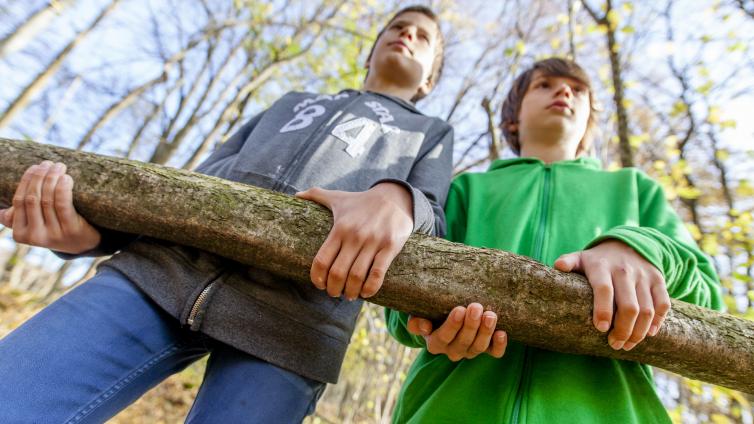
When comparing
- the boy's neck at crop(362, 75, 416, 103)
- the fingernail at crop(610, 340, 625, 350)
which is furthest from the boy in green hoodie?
the boy's neck at crop(362, 75, 416, 103)

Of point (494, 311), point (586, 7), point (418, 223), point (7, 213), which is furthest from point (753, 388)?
point (586, 7)

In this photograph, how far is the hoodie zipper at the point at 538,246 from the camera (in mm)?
1291

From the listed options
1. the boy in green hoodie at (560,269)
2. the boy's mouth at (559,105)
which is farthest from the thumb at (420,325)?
the boy's mouth at (559,105)

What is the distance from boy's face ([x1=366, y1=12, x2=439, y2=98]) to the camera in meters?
2.30

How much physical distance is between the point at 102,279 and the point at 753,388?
1.92 meters

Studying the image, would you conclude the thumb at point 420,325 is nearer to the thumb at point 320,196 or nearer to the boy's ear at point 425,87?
the thumb at point 320,196

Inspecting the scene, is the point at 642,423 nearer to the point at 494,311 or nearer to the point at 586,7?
the point at 494,311

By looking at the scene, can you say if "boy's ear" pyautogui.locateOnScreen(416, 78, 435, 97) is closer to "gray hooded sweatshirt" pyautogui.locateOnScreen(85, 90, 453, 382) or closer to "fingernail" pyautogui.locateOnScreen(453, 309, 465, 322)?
"gray hooded sweatshirt" pyautogui.locateOnScreen(85, 90, 453, 382)

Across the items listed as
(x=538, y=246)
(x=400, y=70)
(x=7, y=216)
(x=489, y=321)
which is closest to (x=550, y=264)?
(x=538, y=246)

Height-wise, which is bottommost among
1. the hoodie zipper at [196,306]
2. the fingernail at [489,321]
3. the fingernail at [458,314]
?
the hoodie zipper at [196,306]

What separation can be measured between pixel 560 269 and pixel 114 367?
128 centimetres

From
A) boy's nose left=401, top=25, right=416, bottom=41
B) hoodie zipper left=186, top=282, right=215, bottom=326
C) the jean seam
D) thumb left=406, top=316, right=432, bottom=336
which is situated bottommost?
the jean seam

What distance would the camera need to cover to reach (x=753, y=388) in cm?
114

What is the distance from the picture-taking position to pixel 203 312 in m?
1.30
